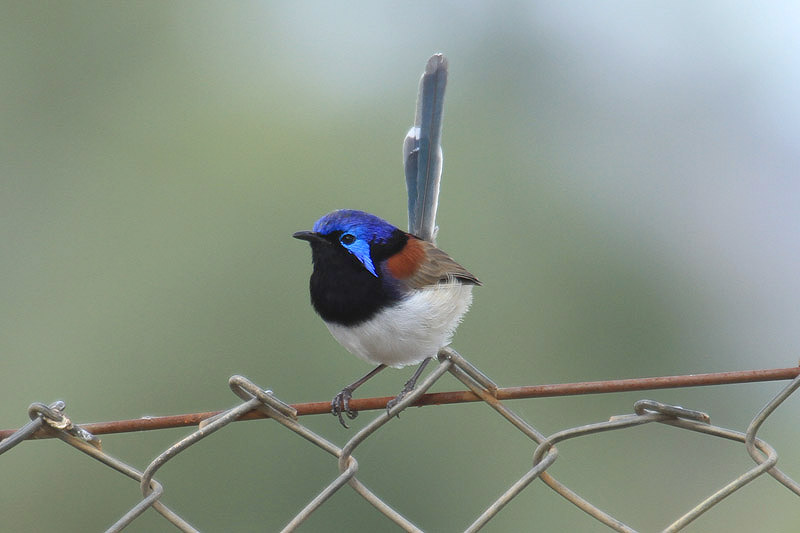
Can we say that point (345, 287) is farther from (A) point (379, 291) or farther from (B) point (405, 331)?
(B) point (405, 331)

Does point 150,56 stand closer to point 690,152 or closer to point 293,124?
point 293,124

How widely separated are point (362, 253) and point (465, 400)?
109 cm

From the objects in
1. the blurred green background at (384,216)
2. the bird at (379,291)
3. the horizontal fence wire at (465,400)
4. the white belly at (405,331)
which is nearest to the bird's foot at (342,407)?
the bird at (379,291)

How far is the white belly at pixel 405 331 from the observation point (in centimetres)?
270

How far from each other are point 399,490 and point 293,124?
8404 mm

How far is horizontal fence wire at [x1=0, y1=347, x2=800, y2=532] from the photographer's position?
1582 mm

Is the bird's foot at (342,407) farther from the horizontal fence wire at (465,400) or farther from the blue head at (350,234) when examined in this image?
the horizontal fence wire at (465,400)

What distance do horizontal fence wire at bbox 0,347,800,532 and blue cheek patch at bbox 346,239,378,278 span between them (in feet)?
3.39

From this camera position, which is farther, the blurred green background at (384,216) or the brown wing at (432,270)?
the blurred green background at (384,216)

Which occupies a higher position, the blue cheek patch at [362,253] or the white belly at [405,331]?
the blue cheek patch at [362,253]

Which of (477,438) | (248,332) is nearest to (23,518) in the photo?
(248,332)

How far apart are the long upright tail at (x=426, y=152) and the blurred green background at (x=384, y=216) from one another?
4.25 meters

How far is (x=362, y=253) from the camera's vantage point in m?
2.77

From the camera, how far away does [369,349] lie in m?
2.75
